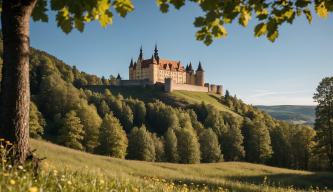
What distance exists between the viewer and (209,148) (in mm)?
84750

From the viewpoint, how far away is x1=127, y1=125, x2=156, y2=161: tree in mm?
76312

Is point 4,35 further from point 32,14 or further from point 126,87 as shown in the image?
point 126,87

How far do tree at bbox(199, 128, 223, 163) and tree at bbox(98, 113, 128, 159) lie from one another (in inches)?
807

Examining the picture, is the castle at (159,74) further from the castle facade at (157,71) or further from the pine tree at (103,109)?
the pine tree at (103,109)

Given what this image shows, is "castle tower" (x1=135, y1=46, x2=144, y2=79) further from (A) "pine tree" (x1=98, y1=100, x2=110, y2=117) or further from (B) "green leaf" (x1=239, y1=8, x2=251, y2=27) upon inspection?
(B) "green leaf" (x1=239, y1=8, x2=251, y2=27)

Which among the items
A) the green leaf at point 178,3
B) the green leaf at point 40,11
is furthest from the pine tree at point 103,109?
the green leaf at point 178,3

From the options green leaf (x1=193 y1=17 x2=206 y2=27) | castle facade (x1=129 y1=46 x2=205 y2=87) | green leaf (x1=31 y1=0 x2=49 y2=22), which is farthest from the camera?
castle facade (x1=129 y1=46 x2=205 y2=87)

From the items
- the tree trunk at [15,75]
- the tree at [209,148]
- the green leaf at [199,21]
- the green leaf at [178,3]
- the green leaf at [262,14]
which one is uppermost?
the green leaf at [178,3]

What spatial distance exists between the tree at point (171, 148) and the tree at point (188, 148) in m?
1.67

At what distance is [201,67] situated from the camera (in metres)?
198

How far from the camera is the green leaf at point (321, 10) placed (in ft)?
23.5

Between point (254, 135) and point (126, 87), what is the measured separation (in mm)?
83572

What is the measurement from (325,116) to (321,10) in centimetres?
4550

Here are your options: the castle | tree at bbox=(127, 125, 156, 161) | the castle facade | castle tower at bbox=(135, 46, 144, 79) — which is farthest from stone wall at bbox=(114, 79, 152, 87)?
tree at bbox=(127, 125, 156, 161)
